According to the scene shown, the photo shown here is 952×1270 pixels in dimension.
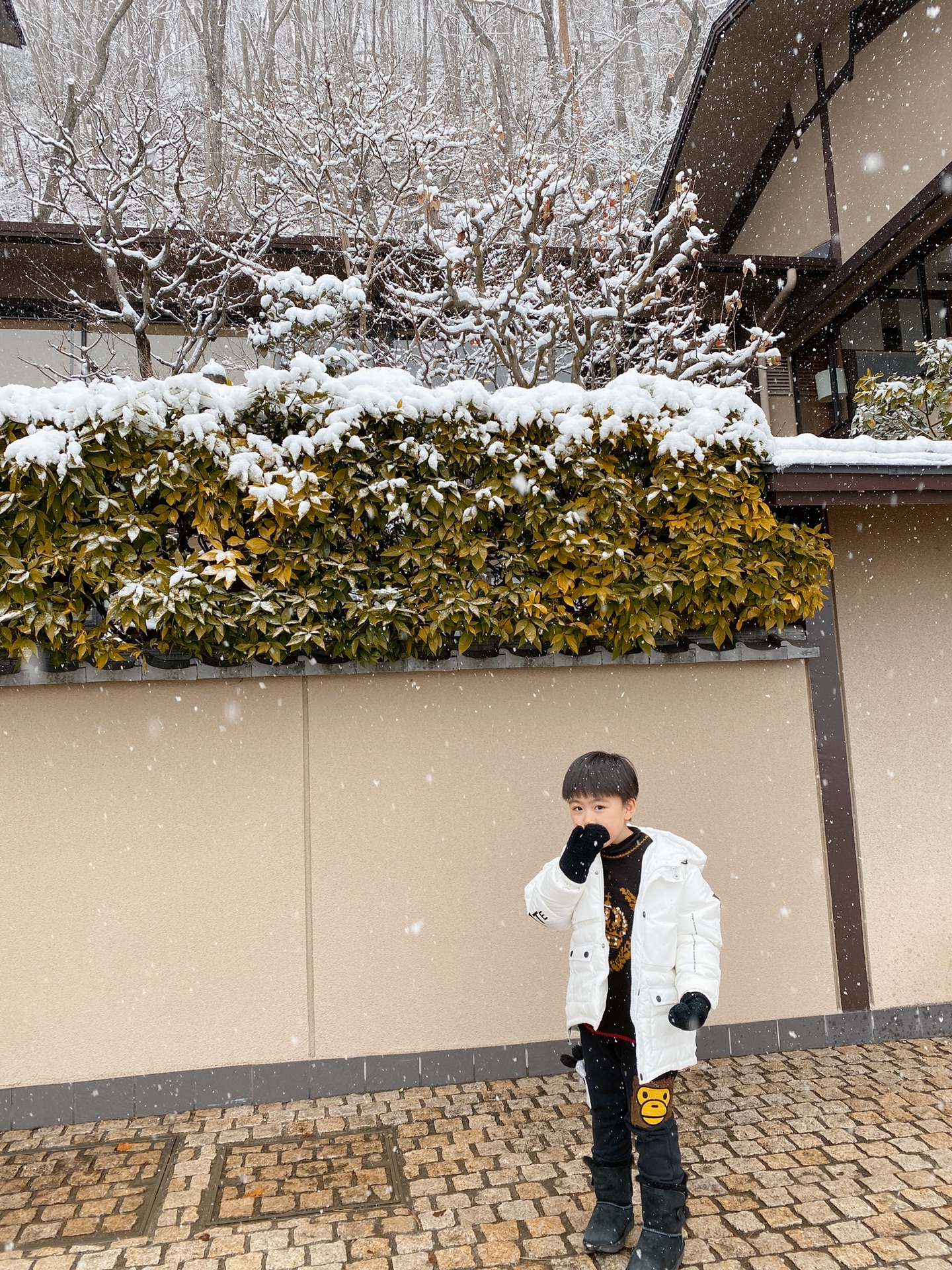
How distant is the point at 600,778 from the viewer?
280 cm

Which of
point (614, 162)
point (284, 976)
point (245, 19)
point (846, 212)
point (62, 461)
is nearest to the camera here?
point (62, 461)

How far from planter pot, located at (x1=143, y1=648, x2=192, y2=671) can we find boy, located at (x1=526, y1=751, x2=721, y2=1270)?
85.5 inches

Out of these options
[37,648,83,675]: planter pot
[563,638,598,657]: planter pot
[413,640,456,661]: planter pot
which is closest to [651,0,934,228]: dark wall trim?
[563,638,598,657]: planter pot

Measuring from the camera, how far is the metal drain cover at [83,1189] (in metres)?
3.13

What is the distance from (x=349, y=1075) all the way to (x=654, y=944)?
2239 millimetres

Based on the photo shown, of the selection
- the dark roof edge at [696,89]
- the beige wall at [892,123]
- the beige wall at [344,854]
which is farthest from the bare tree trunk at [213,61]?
the beige wall at [344,854]

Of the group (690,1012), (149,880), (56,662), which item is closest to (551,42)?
(56,662)

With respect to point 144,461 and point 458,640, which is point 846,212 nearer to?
point 458,640

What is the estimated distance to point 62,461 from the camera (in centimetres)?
389

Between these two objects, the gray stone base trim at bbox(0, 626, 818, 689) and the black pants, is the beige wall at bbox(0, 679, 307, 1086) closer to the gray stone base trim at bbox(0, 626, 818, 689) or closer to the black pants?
the gray stone base trim at bbox(0, 626, 818, 689)

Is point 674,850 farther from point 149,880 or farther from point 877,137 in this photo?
point 877,137

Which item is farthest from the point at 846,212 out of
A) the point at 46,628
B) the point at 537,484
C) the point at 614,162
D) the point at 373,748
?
the point at 46,628

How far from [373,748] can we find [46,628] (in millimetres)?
1612

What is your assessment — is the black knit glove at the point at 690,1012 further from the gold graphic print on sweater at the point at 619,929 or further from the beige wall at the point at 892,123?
the beige wall at the point at 892,123
